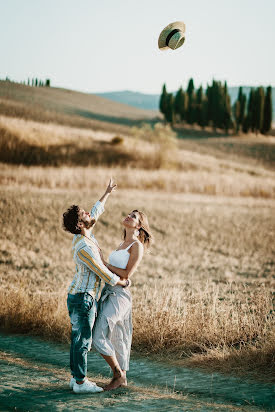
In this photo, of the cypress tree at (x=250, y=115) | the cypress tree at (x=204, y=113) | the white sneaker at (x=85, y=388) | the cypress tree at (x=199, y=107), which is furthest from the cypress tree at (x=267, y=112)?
the white sneaker at (x=85, y=388)

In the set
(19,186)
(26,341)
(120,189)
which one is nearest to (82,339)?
(26,341)

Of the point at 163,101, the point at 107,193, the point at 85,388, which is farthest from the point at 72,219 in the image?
the point at 163,101

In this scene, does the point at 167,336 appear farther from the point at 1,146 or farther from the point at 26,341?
the point at 1,146

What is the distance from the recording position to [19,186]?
26.9 metres

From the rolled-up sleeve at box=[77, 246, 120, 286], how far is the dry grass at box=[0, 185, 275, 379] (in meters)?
2.35

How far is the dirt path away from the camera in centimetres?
552

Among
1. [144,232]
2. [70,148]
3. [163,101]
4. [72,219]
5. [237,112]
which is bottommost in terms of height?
[144,232]

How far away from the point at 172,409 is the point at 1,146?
16.1 metres

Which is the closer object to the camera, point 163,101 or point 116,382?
point 116,382

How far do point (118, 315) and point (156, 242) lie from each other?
20014 millimetres

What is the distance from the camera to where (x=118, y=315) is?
19.7 ft

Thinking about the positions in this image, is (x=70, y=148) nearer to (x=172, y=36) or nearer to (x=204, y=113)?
(x=172, y=36)

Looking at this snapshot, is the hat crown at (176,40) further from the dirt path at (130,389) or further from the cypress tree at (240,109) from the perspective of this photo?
the cypress tree at (240,109)

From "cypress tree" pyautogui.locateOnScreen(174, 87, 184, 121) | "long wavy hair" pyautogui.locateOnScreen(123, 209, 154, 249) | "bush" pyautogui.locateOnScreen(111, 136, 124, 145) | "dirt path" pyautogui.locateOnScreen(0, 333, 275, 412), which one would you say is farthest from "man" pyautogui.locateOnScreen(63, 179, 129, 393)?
"cypress tree" pyautogui.locateOnScreen(174, 87, 184, 121)
